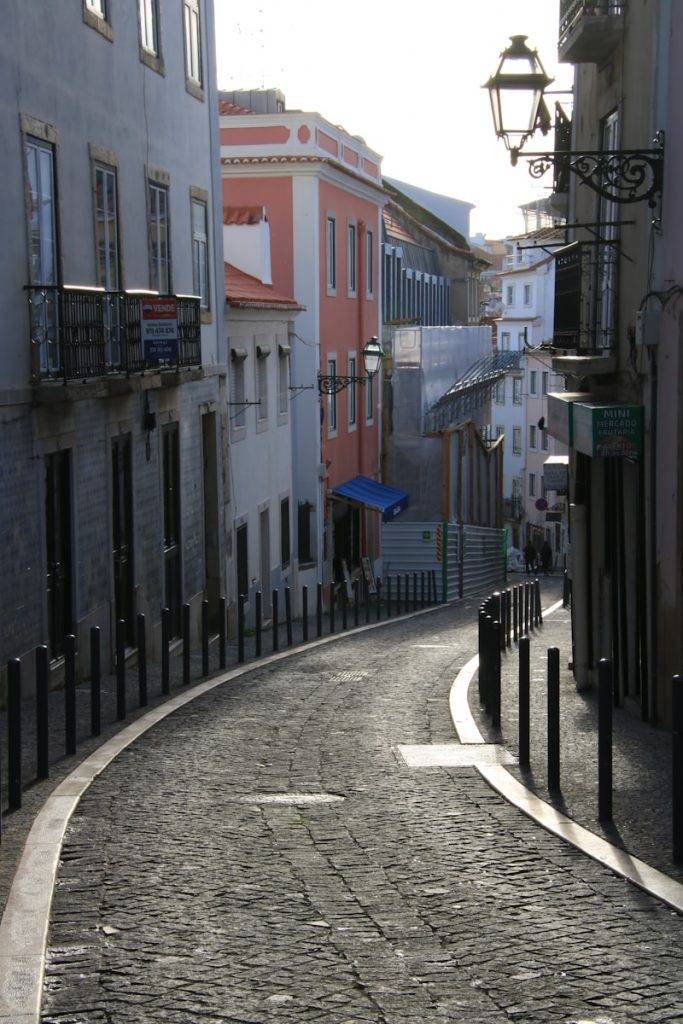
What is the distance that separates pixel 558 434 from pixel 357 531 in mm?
24659

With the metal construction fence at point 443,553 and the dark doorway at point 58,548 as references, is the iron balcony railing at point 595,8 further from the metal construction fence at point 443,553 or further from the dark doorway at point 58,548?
the metal construction fence at point 443,553

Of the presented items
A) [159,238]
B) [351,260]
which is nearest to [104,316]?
[159,238]

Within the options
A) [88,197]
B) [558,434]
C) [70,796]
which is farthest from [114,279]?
[70,796]

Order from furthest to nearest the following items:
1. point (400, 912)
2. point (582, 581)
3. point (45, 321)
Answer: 1. point (582, 581)
2. point (45, 321)
3. point (400, 912)

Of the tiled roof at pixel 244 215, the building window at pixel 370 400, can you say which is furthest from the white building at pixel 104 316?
the building window at pixel 370 400

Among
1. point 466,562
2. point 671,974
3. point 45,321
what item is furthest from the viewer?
point 466,562

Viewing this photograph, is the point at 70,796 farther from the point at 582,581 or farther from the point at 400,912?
the point at 582,581

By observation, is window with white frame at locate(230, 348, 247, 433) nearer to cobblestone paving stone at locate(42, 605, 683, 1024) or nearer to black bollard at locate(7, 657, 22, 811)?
cobblestone paving stone at locate(42, 605, 683, 1024)

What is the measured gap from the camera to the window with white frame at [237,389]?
24172 millimetres

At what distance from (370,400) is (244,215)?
11.7 m

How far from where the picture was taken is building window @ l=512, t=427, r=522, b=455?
3063 inches

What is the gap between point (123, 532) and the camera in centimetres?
1673

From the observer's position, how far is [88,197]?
599 inches

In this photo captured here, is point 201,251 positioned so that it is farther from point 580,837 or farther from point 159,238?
point 580,837
